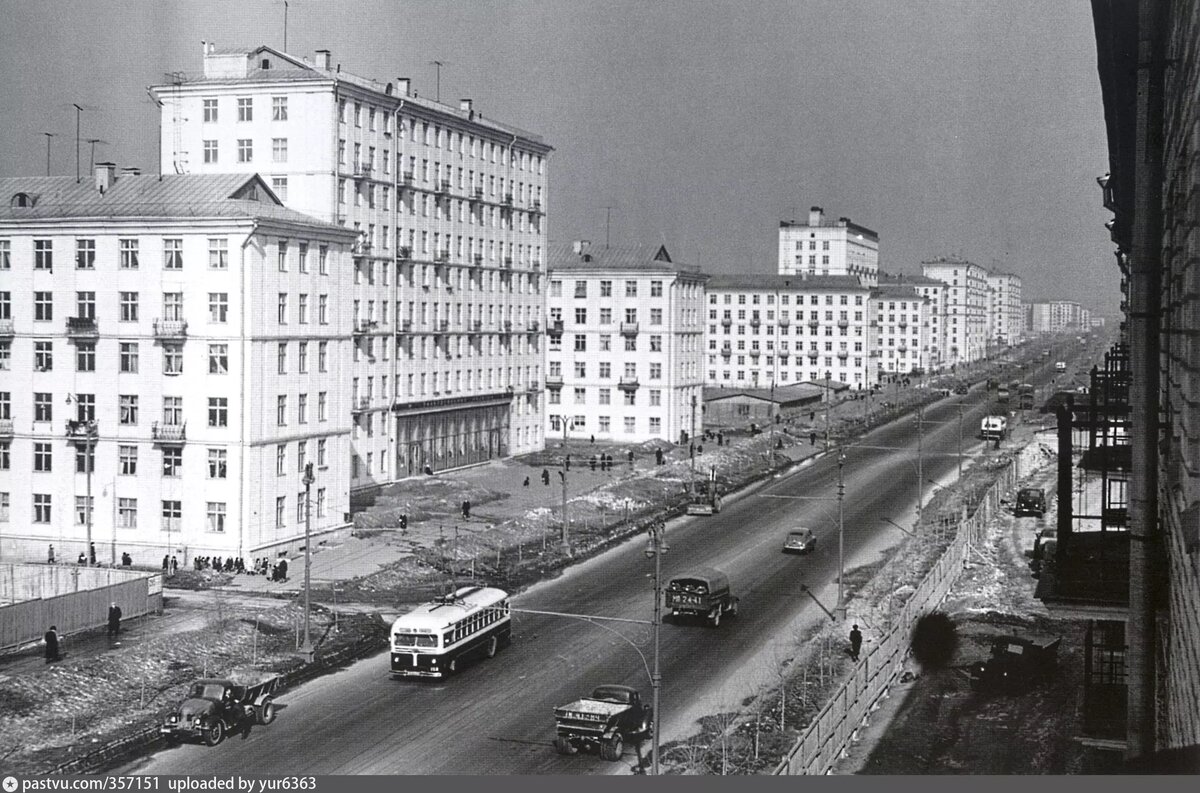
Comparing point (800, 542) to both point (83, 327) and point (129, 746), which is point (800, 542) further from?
point (129, 746)

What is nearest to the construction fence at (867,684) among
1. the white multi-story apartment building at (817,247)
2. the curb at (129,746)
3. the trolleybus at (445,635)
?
the trolleybus at (445,635)

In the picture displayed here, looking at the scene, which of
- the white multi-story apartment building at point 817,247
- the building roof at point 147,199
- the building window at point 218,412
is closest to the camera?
the building window at point 218,412

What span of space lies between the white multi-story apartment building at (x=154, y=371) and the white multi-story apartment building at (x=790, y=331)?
105 m

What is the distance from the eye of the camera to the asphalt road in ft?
94.2

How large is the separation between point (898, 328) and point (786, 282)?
23.2 meters

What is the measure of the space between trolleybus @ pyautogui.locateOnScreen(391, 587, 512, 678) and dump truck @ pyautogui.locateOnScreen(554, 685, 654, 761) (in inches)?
230

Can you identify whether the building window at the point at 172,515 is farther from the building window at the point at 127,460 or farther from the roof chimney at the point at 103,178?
the roof chimney at the point at 103,178

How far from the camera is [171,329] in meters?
51.5

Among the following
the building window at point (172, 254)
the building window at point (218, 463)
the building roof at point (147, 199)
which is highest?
the building roof at point (147, 199)

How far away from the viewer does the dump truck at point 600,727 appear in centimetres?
2895

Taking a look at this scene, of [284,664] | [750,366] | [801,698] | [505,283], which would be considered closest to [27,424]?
[284,664]

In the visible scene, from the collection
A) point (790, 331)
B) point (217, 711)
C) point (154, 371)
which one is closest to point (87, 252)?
point (154, 371)

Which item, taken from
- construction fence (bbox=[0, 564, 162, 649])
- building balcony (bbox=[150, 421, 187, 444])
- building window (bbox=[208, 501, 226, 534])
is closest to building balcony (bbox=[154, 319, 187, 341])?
building balcony (bbox=[150, 421, 187, 444])

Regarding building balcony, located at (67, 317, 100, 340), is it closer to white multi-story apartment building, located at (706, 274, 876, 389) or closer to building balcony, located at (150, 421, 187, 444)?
building balcony, located at (150, 421, 187, 444)
